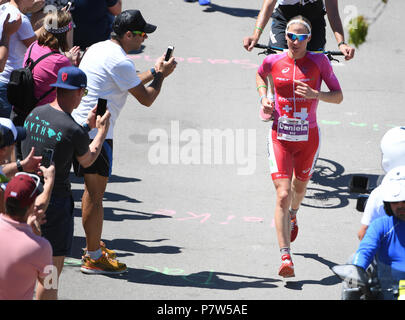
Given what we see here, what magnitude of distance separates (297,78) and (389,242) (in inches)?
110

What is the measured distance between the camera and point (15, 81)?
6.38m

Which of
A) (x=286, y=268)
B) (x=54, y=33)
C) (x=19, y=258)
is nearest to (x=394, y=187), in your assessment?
(x=286, y=268)

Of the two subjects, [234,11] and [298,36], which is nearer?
[298,36]

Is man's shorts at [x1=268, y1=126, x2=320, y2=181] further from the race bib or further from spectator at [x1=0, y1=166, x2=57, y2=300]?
spectator at [x1=0, y1=166, x2=57, y2=300]

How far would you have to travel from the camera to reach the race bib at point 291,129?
23.2 ft

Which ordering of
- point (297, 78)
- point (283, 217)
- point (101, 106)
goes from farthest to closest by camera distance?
point (297, 78) < point (283, 217) < point (101, 106)

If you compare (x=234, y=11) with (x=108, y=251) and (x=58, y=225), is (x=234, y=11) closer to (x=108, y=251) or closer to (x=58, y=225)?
(x=108, y=251)

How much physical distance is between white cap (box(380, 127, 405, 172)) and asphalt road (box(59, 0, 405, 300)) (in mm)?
1610

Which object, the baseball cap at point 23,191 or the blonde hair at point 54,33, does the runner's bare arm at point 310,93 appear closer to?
the blonde hair at point 54,33

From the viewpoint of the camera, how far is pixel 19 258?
4367 mm

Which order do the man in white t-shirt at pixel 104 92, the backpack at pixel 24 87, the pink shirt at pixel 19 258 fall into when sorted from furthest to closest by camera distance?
the man in white t-shirt at pixel 104 92
the backpack at pixel 24 87
the pink shirt at pixel 19 258

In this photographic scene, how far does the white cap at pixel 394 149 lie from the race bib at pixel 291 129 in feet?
5.71

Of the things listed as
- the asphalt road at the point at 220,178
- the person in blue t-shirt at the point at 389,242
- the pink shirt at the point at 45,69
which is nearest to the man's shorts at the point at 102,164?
the pink shirt at the point at 45,69
